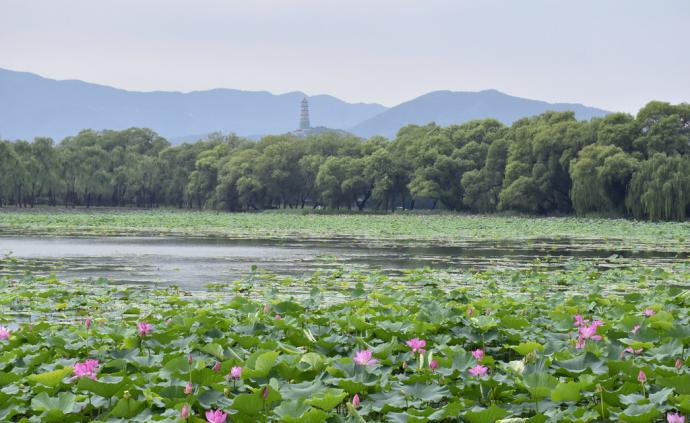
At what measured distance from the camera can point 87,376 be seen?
4609mm

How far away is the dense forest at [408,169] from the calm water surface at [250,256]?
80.5 ft

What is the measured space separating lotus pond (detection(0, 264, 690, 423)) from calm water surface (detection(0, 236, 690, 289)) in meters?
6.97

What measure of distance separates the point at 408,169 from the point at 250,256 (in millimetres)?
57152

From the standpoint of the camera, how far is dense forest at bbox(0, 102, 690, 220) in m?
53.8

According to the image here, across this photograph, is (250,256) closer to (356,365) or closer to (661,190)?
(356,365)

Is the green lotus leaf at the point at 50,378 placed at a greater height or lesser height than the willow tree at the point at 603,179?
lesser

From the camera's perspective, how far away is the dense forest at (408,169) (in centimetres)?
5381

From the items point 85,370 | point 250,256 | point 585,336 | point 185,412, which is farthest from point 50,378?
point 250,256

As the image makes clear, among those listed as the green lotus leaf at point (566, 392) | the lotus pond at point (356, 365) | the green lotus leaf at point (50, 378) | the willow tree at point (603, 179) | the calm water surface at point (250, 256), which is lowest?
the calm water surface at point (250, 256)

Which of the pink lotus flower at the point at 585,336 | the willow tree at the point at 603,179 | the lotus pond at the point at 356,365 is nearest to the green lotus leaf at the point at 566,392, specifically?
the lotus pond at the point at 356,365

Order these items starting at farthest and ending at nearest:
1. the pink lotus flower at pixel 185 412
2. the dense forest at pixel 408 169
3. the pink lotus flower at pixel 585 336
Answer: the dense forest at pixel 408 169
the pink lotus flower at pixel 585 336
the pink lotus flower at pixel 185 412

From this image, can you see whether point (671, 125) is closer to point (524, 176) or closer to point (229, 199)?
point (524, 176)

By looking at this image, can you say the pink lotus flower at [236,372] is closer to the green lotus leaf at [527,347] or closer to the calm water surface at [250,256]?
the green lotus leaf at [527,347]

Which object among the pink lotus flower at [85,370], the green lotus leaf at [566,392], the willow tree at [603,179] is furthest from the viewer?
the willow tree at [603,179]
